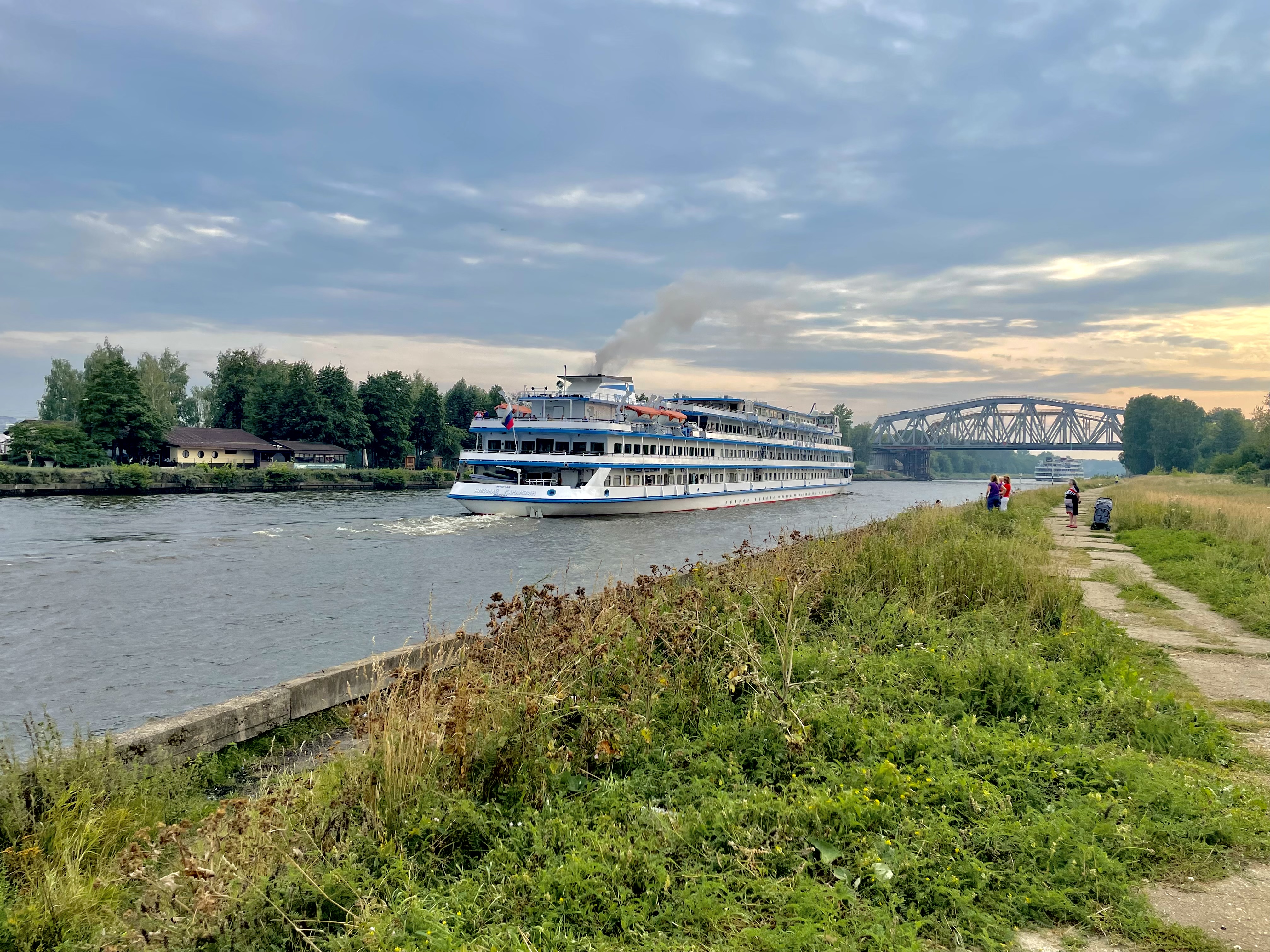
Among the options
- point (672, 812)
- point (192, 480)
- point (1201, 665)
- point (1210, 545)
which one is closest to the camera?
point (672, 812)

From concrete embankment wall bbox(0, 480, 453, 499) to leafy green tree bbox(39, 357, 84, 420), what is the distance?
148 ft

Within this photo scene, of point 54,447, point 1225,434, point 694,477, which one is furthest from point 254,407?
point 1225,434

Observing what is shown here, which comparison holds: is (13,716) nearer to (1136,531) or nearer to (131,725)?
(131,725)

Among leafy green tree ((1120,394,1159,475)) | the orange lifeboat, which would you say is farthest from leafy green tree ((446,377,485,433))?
leafy green tree ((1120,394,1159,475))

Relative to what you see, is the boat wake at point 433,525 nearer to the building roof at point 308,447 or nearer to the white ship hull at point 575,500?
the white ship hull at point 575,500

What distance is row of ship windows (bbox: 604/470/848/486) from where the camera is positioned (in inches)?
1925

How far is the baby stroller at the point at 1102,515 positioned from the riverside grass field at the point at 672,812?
72.8 feet

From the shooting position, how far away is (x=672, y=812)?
5480 mm

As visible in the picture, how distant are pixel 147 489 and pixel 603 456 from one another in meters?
39.2

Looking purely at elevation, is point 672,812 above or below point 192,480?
above

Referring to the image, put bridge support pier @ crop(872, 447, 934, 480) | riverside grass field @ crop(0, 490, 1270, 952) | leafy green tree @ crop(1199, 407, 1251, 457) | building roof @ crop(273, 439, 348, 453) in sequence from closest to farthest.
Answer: riverside grass field @ crop(0, 490, 1270, 952) → building roof @ crop(273, 439, 348, 453) → leafy green tree @ crop(1199, 407, 1251, 457) → bridge support pier @ crop(872, 447, 934, 480)

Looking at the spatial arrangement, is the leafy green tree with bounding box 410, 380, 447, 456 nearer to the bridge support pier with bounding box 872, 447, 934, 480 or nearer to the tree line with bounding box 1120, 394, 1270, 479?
the tree line with bounding box 1120, 394, 1270, 479

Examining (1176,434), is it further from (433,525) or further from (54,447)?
(54,447)

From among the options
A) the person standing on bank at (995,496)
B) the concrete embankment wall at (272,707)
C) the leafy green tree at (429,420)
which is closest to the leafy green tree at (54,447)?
the leafy green tree at (429,420)
